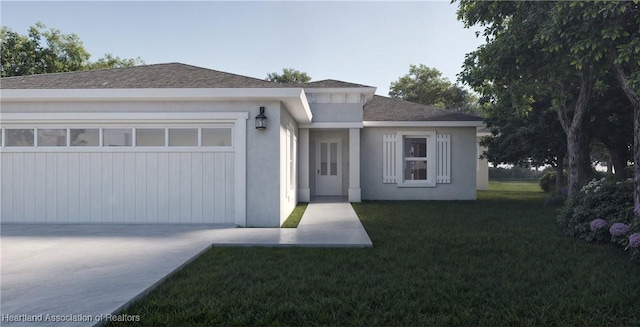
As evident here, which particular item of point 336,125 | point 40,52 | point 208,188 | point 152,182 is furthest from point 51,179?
point 40,52

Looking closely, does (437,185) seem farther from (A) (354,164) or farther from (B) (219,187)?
(B) (219,187)

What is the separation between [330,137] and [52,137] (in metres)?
8.30

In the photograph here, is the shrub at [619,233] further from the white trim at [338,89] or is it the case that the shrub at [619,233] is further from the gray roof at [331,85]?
the gray roof at [331,85]

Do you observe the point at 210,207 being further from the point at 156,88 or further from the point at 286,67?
the point at 286,67

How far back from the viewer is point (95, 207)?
7.24 m

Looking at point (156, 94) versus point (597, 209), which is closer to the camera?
point (597, 209)

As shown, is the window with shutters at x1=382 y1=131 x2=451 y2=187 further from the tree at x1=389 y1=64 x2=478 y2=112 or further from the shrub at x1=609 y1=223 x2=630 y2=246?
the tree at x1=389 y1=64 x2=478 y2=112

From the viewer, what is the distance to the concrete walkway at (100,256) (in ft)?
10.4

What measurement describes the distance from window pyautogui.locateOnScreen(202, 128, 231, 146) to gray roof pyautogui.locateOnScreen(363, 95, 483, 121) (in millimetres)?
6381

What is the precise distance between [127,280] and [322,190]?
998 cm

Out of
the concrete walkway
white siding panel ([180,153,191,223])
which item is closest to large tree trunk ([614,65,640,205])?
the concrete walkway

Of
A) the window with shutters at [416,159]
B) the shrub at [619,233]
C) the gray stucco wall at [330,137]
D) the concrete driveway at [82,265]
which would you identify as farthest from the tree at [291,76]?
the shrub at [619,233]

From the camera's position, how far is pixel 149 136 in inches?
287

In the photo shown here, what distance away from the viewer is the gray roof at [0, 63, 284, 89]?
23.1 ft
